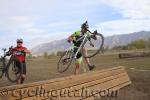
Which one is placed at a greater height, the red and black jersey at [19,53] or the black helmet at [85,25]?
the black helmet at [85,25]

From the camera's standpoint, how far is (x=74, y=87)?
35.8 ft

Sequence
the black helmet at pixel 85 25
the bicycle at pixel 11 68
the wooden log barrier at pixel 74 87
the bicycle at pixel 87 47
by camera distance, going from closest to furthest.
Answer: the wooden log barrier at pixel 74 87, the bicycle at pixel 11 68, the black helmet at pixel 85 25, the bicycle at pixel 87 47

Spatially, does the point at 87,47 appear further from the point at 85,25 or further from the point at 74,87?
the point at 74,87

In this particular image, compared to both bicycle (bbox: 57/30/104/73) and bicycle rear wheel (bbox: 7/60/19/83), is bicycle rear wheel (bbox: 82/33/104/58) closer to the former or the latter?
bicycle (bbox: 57/30/104/73)

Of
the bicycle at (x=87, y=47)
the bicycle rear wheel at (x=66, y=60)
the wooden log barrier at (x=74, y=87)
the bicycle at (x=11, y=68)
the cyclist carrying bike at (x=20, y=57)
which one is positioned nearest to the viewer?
the wooden log barrier at (x=74, y=87)

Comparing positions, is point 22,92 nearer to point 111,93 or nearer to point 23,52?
point 23,52

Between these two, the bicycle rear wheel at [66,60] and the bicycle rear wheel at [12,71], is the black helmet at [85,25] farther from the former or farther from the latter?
the bicycle rear wheel at [12,71]

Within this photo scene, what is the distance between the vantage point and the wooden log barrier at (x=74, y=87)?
8.60 m

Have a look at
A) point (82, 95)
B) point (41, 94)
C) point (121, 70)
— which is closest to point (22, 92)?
point (41, 94)

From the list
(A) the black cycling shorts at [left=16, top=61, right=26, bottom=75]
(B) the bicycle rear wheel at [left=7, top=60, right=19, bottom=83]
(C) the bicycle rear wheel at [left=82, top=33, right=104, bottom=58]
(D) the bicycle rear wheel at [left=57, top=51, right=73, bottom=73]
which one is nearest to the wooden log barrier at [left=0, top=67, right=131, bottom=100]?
(C) the bicycle rear wheel at [left=82, top=33, right=104, bottom=58]

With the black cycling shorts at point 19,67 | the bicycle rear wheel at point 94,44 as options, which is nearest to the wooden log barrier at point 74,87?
the bicycle rear wheel at point 94,44

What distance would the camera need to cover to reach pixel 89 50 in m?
14.9

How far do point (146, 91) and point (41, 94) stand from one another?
5.35 m

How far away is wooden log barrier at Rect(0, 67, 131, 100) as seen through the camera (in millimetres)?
8602
